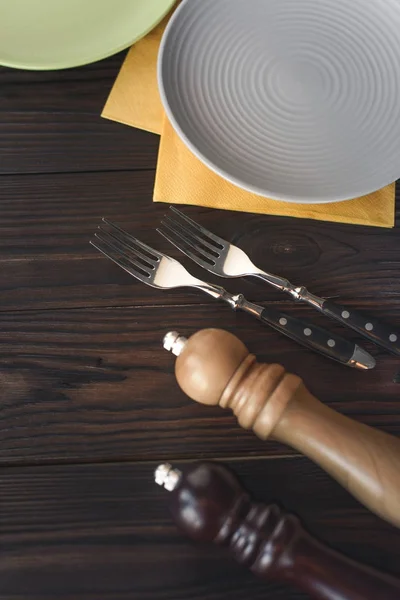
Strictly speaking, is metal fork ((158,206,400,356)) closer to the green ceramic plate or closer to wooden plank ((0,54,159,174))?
wooden plank ((0,54,159,174))

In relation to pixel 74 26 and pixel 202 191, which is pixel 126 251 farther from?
pixel 74 26

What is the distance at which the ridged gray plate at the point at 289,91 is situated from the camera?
1.97 ft

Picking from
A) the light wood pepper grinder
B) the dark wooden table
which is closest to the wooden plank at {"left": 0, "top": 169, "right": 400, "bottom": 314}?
the dark wooden table

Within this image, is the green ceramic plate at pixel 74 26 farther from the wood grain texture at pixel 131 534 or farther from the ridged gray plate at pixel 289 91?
the wood grain texture at pixel 131 534

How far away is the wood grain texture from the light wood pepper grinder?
7 centimetres

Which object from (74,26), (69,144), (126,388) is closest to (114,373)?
(126,388)

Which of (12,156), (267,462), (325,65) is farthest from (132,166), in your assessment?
(267,462)

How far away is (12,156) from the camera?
66 cm

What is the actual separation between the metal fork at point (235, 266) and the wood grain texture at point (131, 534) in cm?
15

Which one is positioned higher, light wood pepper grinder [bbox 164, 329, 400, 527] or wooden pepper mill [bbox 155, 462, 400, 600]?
light wood pepper grinder [bbox 164, 329, 400, 527]

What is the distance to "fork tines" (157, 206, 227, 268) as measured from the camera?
0.61m

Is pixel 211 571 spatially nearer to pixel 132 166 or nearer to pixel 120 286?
pixel 120 286

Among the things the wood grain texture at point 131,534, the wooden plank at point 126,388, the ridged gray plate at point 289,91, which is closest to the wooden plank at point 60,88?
the ridged gray plate at point 289,91

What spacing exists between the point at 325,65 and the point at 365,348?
32 cm
